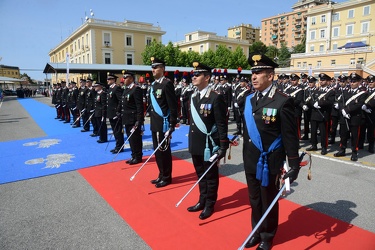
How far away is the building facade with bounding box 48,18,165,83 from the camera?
51.3m

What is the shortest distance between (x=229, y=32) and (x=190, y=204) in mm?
115800

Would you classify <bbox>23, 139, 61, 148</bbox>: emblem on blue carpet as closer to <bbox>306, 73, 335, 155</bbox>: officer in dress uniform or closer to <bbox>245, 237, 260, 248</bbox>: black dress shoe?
<bbox>245, 237, 260, 248</bbox>: black dress shoe

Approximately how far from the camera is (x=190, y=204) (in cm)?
419

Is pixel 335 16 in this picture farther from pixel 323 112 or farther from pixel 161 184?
pixel 161 184

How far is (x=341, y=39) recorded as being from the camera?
58.2 metres

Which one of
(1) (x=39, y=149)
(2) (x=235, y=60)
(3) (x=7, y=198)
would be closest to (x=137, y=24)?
(2) (x=235, y=60)

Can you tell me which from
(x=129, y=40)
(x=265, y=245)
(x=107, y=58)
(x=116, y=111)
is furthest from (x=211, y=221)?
(x=129, y=40)

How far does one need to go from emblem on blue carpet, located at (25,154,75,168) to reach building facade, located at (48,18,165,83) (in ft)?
158

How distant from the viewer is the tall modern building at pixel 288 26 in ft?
306

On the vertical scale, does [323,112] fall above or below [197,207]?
above

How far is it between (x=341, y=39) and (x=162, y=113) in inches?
2575

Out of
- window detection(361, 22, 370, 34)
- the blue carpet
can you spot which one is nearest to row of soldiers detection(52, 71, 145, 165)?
the blue carpet

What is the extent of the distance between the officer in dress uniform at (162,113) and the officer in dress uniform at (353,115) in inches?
174

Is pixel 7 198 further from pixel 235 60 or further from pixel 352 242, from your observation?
pixel 235 60
